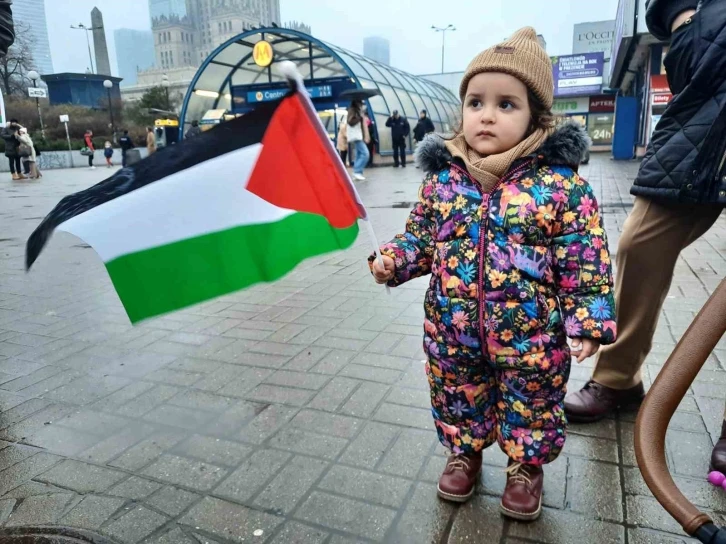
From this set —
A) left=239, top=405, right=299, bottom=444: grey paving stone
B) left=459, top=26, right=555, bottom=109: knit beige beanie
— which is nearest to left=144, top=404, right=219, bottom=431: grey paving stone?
left=239, top=405, right=299, bottom=444: grey paving stone

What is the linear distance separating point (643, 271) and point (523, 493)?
1.11 metres

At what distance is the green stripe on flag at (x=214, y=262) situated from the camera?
6.00 feet

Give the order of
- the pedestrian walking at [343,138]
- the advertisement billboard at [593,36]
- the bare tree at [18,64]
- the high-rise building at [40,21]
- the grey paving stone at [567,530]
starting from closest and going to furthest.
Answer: the grey paving stone at [567,530] → the pedestrian walking at [343,138] → the bare tree at [18,64] → the advertisement billboard at [593,36] → the high-rise building at [40,21]

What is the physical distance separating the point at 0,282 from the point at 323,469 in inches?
197

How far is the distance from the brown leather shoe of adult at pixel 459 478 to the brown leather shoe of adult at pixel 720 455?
3.12 feet

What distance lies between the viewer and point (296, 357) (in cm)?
366

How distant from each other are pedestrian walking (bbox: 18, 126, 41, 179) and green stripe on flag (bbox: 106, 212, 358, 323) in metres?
20.6

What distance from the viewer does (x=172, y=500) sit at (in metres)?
2.26

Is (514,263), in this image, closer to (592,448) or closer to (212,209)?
(212,209)

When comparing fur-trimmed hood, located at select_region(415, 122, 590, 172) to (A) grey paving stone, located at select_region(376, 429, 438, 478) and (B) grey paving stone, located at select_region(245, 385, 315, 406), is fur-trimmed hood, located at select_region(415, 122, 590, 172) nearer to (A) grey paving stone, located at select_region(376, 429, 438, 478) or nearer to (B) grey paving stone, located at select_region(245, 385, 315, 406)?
(A) grey paving stone, located at select_region(376, 429, 438, 478)

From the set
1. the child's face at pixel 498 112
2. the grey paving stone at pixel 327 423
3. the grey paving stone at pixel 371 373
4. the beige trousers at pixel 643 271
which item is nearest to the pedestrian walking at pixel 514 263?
the child's face at pixel 498 112

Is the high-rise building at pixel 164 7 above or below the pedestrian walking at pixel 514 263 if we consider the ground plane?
above

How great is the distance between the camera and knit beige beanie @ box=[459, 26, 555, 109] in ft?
6.26

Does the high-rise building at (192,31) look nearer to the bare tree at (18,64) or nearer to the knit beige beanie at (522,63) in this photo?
the bare tree at (18,64)
